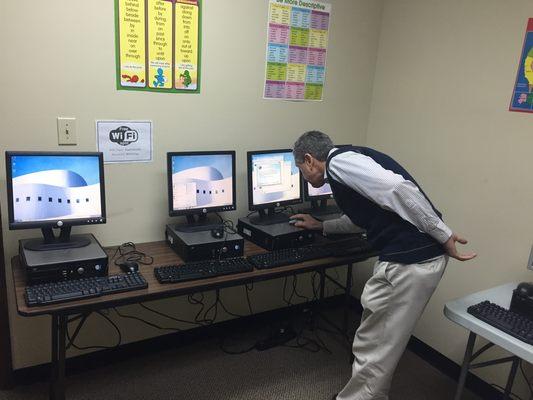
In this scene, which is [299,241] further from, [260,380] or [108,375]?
[108,375]

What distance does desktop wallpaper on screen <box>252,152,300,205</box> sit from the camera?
7.92 ft

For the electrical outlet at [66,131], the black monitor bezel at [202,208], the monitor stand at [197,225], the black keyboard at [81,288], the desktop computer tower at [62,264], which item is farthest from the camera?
the monitor stand at [197,225]

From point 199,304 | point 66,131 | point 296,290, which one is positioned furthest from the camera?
point 296,290

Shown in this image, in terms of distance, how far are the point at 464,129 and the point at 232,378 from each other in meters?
1.91

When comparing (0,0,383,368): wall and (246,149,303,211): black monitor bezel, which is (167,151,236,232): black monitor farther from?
(0,0,383,368): wall

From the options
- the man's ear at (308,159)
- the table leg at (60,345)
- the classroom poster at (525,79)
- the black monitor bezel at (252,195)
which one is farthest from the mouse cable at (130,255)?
the classroom poster at (525,79)

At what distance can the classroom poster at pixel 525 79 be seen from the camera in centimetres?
211

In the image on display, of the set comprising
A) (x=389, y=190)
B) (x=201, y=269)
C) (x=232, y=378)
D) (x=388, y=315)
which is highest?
(x=389, y=190)

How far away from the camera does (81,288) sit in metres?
1.67

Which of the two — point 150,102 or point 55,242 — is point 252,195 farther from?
point 55,242

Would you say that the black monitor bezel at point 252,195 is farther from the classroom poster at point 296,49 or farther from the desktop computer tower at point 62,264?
the desktop computer tower at point 62,264

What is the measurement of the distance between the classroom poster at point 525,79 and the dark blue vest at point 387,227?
803 millimetres

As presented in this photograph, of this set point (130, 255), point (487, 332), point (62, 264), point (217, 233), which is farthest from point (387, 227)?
point (62, 264)

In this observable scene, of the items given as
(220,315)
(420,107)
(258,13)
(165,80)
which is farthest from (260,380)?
(258,13)
